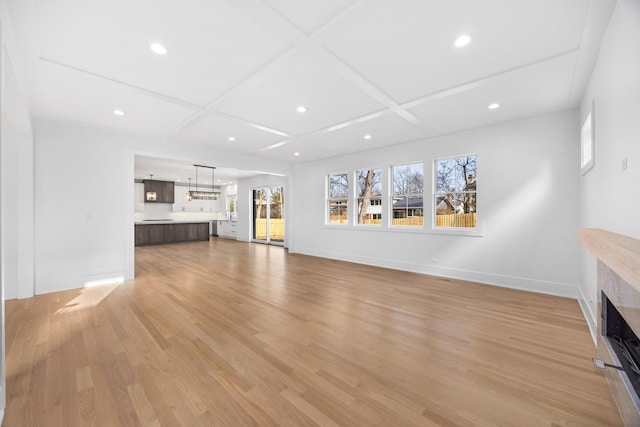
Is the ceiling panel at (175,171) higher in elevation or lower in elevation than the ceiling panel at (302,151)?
lower

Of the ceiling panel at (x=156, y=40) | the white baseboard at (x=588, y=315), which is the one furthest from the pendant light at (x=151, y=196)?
the white baseboard at (x=588, y=315)

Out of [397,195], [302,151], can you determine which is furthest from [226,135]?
[397,195]

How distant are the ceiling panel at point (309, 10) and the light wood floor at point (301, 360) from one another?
2.75 meters

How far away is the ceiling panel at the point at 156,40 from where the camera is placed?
74.9 inches

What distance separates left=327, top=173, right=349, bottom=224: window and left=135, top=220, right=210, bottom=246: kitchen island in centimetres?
625

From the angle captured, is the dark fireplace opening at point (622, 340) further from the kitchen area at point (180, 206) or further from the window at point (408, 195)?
the kitchen area at point (180, 206)

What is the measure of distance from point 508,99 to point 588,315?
2.80 m

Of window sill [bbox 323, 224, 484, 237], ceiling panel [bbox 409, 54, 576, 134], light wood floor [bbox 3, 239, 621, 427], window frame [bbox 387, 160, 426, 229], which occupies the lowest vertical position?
light wood floor [bbox 3, 239, 621, 427]

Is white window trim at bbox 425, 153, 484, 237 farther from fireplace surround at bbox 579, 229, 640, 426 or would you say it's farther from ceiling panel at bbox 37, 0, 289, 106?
ceiling panel at bbox 37, 0, 289, 106

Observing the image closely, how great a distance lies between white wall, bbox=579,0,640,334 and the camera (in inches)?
65.1

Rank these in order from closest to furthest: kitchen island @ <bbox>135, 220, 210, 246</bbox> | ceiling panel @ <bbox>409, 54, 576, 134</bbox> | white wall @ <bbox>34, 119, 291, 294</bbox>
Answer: ceiling panel @ <bbox>409, 54, 576, 134</bbox> < white wall @ <bbox>34, 119, 291, 294</bbox> < kitchen island @ <bbox>135, 220, 210, 246</bbox>

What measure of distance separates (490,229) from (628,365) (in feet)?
11.6

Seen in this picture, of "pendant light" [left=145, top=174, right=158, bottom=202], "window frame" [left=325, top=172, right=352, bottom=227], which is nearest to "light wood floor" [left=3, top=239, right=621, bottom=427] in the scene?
"window frame" [left=325, top=172, right=352, bottom=227]

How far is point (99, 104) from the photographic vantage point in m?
3.53
